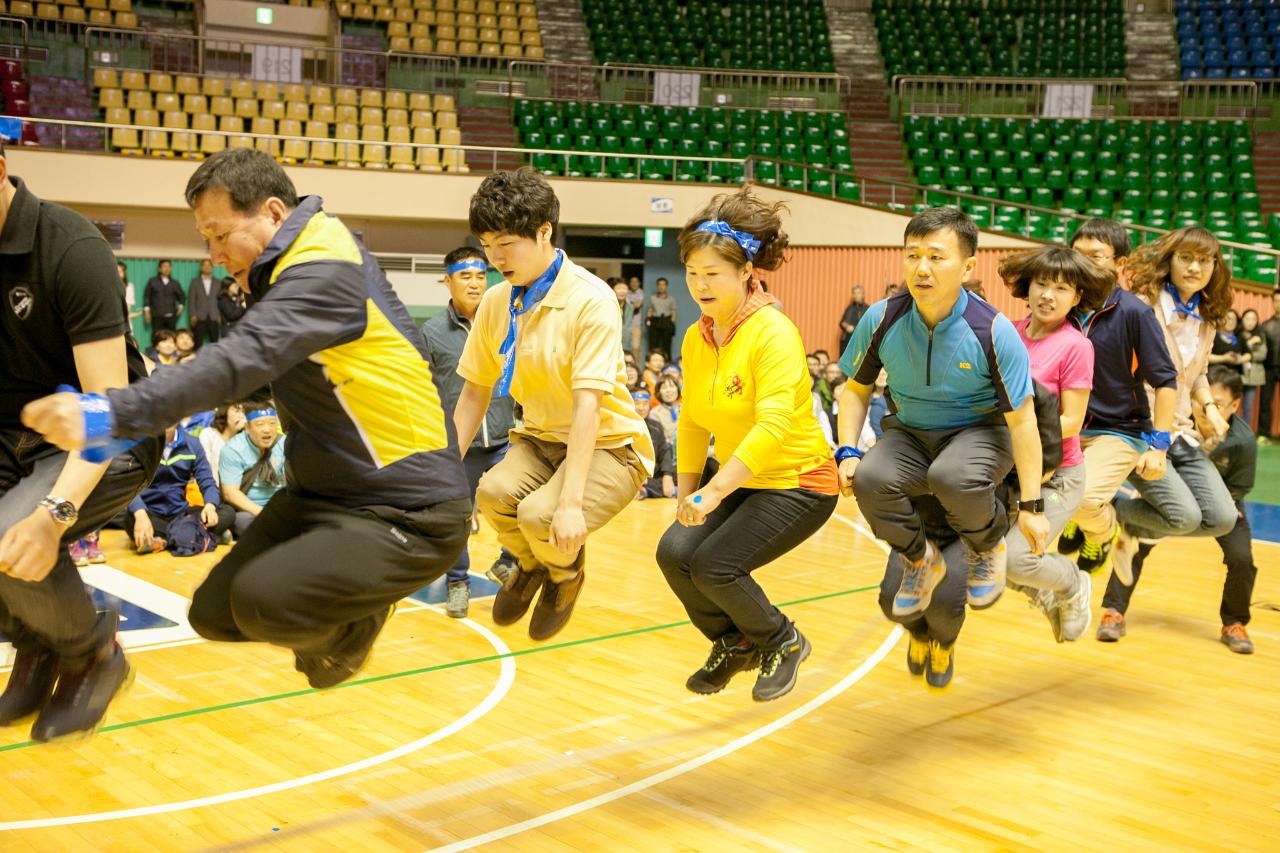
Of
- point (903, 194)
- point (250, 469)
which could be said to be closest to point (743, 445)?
point (250, 469)

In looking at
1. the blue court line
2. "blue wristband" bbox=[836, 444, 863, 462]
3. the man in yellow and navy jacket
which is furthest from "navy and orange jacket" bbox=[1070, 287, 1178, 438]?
the blue court line

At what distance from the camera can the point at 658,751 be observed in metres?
5.20

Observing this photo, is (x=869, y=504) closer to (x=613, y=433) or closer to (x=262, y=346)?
(x=613, y=433)

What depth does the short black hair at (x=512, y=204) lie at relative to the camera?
13.4 feet

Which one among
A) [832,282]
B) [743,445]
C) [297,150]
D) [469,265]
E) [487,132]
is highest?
[487,132]

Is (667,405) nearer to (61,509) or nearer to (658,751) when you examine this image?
(658,751)

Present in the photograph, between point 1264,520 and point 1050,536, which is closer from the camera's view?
point 1050,536

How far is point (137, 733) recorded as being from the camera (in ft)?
17.3

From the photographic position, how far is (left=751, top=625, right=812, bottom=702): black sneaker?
15.4 feet

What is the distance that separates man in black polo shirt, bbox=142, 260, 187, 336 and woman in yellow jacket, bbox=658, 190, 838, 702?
14.1 metres

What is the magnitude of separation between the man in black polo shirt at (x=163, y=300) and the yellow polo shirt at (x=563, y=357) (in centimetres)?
1387

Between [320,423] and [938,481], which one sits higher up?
[320,423]

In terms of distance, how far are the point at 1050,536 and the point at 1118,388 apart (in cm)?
100

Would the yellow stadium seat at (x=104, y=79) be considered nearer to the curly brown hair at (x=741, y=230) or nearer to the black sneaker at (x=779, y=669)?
the curly brown hair at (x=741, y=230)
